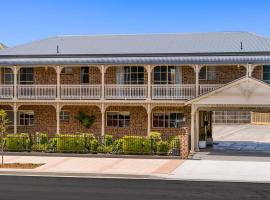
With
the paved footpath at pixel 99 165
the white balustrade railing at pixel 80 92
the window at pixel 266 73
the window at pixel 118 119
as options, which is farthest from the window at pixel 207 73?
the paved footpath at pixel 99 165

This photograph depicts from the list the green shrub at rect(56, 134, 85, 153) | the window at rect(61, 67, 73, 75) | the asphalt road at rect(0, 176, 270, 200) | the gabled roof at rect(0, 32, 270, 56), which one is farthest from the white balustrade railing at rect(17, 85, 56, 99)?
the asphalt road at rect(0, 176, 270, 200)

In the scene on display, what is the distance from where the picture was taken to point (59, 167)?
85.4ft

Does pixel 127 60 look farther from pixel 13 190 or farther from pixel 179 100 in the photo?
pixel 13 190

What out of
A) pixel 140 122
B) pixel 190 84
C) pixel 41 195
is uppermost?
pixel 190 84

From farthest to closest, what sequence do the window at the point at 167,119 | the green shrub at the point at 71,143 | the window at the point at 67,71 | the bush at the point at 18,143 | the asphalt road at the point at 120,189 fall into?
the window at the point at 67,71 < the window at the point at 167,119 < the bush at the point at 18,143 < the green shrub at the point at 71,143 < the asphalt road at the point at 120,189

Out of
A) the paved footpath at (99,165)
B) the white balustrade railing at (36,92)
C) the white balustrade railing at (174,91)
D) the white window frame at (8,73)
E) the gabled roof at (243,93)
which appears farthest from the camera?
the white window frame at (8,73)

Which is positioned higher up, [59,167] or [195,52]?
[195,52]

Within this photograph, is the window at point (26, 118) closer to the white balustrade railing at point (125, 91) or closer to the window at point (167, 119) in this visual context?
Answer: the white balustrade railing at point (125, 91)

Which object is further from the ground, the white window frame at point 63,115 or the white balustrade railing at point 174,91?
the white balustrade railing at point 174,91

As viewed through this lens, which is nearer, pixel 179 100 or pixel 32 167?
pixel 32 167

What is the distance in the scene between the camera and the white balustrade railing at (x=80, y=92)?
35.6 meters

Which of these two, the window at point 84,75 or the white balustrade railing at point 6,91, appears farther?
the window at point 84,75

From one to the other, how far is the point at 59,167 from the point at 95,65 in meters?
10.7

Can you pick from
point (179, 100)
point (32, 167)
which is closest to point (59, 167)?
point (32, 167)
